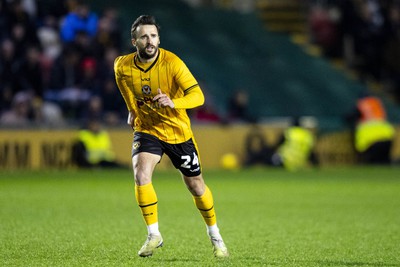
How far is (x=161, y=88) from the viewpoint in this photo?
8.41 m

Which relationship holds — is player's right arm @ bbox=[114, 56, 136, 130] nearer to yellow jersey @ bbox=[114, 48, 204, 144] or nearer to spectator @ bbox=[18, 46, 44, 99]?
yellow jersey @ bbox=[114, 48, 204, 144]

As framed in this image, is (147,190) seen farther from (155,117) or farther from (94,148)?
(94,148)

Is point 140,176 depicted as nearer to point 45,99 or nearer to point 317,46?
point 45,99

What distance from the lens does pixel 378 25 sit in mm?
28344

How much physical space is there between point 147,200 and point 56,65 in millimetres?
13493

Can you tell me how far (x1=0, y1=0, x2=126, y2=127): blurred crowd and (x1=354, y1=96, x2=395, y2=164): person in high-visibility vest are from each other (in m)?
5.55

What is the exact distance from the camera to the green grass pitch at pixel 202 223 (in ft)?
27.7

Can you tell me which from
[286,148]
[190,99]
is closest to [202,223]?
[190,99]

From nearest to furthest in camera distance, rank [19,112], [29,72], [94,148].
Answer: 1. [19,112]
2. [94,148]
3. [29,72]

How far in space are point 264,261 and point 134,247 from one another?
4.81ft

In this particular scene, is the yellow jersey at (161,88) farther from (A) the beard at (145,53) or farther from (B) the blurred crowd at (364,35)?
(B) the blurred crowd at (364,35)

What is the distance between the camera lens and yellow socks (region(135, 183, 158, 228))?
8281 millimetres

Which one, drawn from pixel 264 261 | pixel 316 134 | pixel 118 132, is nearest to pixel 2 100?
pixel 118 132

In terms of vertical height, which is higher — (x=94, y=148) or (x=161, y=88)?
Result: (x=161, y=88)
